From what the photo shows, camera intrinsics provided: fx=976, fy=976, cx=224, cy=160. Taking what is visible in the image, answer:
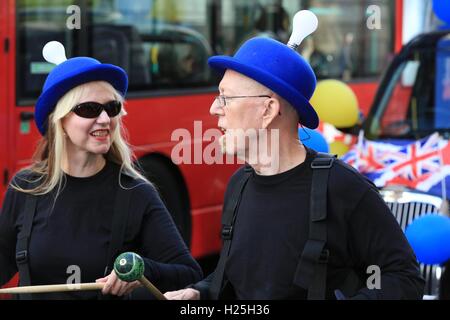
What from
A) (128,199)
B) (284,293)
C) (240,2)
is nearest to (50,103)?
(128,199)

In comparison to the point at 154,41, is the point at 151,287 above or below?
below

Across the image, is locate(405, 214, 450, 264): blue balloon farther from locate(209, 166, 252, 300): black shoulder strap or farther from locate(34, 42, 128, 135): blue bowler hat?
locate(209, 166, 252, 300): black shoulder strap

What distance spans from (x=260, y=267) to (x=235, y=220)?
20 centimetres

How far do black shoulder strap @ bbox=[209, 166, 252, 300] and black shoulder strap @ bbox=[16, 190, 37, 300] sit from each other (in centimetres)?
88

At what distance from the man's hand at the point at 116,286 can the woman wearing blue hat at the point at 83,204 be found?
23 centimetres

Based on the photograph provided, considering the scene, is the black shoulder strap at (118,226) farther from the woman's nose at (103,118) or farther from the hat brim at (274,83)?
the hat brim at (274,83)

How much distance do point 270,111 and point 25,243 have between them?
1197 millimetres

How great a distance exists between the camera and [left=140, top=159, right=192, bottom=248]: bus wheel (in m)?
8.16

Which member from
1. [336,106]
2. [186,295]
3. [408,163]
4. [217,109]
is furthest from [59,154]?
[336,106]

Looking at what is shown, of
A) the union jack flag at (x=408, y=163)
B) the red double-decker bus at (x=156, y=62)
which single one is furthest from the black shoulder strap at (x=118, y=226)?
the red double-decker bus at (x=156, y=62)

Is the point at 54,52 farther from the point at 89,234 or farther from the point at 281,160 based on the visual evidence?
the point at 281,160

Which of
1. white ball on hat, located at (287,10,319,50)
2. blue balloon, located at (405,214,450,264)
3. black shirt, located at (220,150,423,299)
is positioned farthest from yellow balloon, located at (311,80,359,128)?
black shirt, located at (220,150,423,299)

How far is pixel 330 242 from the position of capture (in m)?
2.88

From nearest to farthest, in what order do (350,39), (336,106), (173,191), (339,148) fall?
1. (339,148)
2. (336,106)
3. (173,191)
4. (350,39)
